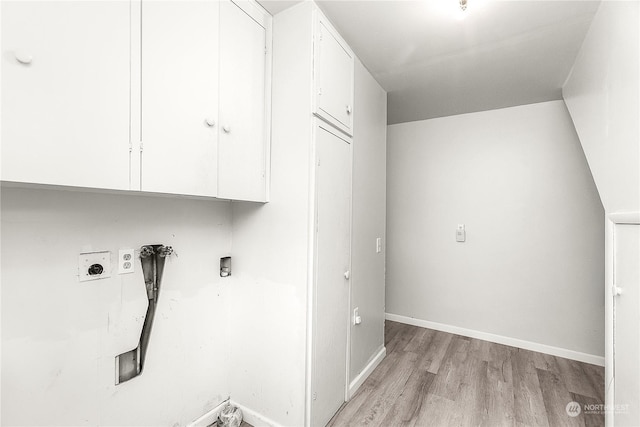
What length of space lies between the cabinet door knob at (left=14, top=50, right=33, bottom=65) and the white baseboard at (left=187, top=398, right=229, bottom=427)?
1.91 metres

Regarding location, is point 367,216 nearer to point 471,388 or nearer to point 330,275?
point 330,275

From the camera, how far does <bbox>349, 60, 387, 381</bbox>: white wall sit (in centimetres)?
222

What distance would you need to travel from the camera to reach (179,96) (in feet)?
4.25

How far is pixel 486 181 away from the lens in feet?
10.4

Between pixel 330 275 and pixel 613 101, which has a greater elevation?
pixel 613 101

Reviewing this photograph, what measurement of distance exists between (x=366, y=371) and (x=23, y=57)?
2.69 metres

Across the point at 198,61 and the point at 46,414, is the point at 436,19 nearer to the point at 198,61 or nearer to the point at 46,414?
the point at 198,61

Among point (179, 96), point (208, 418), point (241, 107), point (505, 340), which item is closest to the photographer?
point (179, 96)

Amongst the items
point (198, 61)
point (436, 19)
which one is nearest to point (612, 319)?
point (436, 19)

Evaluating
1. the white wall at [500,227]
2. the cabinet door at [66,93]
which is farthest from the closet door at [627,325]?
the cabinet door at [66,93]

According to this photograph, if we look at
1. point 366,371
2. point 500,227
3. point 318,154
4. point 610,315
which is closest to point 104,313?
point 318,154

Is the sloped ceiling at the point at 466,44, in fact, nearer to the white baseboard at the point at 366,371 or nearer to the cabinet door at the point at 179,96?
the cabinet door at the point at 179,96

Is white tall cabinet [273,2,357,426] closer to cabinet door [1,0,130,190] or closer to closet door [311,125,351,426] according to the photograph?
closet door [311,125,351,426]

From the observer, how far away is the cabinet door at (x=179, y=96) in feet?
3.91
